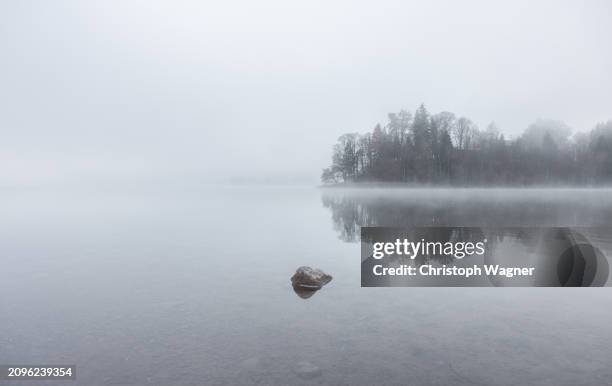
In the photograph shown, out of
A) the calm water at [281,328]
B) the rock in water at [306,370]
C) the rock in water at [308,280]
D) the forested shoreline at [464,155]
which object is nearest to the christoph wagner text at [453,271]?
the calm water at [281,328]

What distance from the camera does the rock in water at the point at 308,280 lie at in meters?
15.0

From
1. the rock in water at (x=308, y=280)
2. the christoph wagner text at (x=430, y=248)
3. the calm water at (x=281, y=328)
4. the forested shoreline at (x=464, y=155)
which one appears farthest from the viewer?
the forested shoreline at (x=464, y=155)

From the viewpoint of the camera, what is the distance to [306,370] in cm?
802

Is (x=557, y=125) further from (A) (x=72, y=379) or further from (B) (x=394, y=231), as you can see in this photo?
(A) (x=72, y=379)

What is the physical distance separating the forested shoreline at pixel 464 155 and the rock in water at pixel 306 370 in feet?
396

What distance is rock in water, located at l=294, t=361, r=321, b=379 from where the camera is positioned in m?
7.80

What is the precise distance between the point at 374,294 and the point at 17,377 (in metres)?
11.4

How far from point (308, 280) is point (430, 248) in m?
13.0

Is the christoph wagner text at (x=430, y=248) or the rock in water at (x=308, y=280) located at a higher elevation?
the rock in water at (x=308, y=280)

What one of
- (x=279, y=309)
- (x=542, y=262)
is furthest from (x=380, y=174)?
(x=279, y=309)

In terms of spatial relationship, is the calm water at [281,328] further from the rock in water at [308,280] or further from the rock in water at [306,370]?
the rock in water at [308,280]

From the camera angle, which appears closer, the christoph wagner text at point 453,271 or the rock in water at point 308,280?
the rock in water at point 308,280

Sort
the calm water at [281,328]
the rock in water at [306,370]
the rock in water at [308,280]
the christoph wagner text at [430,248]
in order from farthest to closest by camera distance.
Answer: the christoph wagner text at [430,248] → the rock in water at [308,280] → the calm water at [281,328] → the rock in water at [306,370]

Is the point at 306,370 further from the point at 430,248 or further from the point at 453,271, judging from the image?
the point at 430,248
